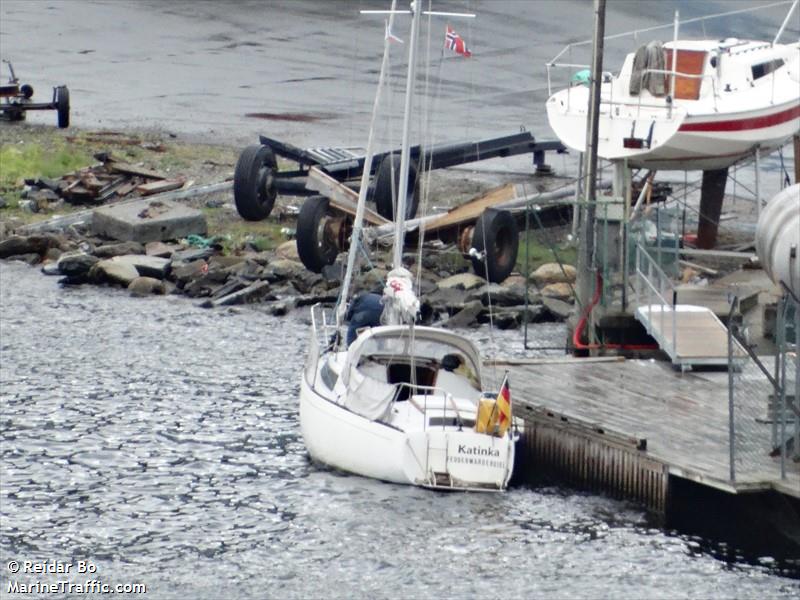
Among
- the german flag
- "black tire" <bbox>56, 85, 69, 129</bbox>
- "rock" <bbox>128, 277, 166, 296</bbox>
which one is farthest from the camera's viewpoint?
"black tire" <bbox>56, 85, 69, 129</bbox>

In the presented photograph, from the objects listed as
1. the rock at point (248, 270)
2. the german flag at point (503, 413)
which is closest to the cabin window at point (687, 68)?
the rock at point (248, 270)

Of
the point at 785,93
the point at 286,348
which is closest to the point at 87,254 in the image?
the point at 286,348

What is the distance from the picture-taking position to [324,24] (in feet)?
201

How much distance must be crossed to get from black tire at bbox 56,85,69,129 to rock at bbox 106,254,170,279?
34.5 ft

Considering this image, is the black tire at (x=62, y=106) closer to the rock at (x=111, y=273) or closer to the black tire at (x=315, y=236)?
the rock at (x=111, y=273)

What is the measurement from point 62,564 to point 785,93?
20957 millimetres

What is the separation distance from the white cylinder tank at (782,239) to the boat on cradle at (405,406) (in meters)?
3.99

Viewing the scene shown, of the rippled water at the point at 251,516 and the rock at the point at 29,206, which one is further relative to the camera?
the rock at the point at 29,206

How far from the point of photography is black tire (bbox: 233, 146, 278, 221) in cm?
3794

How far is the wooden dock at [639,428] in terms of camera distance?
22.0 metres

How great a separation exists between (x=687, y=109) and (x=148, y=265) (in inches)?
442

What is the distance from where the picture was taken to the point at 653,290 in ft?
90.4

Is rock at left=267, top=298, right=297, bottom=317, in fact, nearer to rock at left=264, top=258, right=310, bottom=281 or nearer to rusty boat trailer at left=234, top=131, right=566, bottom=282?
rock at left=264, top=258, right=310, bottom=281

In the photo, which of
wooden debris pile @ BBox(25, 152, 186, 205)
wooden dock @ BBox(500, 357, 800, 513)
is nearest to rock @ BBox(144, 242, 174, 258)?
wooden debris pile @ BBox(25, 152, 186, 205)
